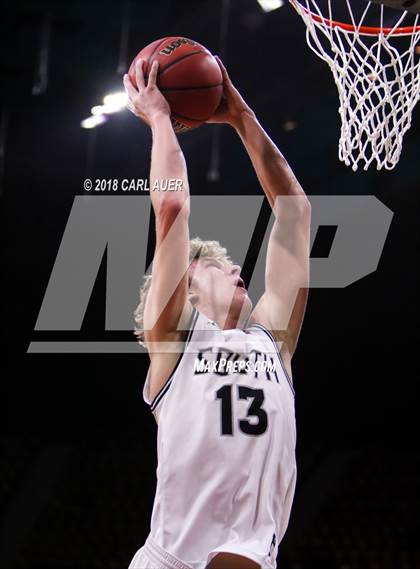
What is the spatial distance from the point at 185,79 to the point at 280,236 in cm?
64

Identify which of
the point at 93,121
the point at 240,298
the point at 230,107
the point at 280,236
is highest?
the point at 230,107

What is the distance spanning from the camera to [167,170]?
247 centimetres

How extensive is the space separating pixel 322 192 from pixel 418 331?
2.69 m

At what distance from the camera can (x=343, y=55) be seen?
3.16 m

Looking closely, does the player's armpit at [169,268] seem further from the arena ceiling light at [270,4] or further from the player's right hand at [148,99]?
the arena ceiling light at [270,4]

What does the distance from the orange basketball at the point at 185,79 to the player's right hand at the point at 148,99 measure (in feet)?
0.10

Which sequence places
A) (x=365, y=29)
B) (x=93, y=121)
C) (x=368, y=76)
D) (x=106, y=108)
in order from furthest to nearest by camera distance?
(x=93, y=121) < (x=106, y=108) < (x=365, y=29) < (x=368, y=76)

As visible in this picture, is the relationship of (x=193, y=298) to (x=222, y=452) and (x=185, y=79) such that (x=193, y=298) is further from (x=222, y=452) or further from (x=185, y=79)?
(x=185, y=79)

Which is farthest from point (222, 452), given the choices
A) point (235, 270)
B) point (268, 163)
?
point (268, 163)

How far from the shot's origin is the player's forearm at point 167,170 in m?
2.45

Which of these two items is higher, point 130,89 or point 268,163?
point 130,89

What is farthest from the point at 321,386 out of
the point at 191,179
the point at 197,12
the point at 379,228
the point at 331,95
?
the point at 197,12

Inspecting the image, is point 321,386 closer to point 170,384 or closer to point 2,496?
point 2,496

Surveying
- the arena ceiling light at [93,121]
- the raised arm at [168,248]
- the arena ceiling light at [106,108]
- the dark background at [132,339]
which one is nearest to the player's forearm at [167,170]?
the raised arm at [168,248]
